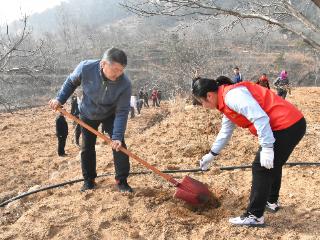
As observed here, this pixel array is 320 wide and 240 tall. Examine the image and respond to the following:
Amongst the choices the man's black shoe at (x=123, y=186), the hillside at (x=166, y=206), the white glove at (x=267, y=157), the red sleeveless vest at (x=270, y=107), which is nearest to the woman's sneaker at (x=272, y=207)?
the hillside at (x=166, y=206)

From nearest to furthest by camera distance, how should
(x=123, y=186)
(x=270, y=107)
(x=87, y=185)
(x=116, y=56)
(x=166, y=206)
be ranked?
(x=270, y=107), (x=116, y=56), (x=166, y=206), (x=123, y=186), (x=87, y=185)

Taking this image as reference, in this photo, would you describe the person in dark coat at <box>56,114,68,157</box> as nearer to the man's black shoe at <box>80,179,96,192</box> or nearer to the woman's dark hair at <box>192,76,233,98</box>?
the man's black shoe at <box>80,179,96,192</box>


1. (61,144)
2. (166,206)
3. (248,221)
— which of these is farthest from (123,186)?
(61,144)

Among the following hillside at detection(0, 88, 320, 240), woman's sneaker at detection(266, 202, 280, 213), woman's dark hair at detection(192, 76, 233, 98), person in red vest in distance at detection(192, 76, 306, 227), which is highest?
woman's dark hair at detection(192, 76, 233, 98)

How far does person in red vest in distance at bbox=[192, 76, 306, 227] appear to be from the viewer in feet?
10.8

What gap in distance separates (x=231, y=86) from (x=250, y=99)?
21 cm

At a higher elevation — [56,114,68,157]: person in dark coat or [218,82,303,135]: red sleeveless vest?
[218,82,303,135]: red sleeveless vest

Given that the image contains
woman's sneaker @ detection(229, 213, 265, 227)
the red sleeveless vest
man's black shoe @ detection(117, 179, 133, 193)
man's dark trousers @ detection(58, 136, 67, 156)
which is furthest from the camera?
man's dark trousers @ detection(58, 136, 67, 156)

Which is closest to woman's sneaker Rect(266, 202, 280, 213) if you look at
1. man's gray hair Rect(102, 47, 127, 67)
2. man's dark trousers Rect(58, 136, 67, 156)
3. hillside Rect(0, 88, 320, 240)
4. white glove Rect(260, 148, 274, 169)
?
hillside Rect(0, 88, 320, 240)

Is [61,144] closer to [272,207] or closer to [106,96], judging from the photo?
[106,96]

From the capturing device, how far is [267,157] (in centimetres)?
335

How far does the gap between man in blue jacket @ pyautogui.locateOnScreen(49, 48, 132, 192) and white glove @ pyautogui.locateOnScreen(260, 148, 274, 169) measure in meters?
1.62

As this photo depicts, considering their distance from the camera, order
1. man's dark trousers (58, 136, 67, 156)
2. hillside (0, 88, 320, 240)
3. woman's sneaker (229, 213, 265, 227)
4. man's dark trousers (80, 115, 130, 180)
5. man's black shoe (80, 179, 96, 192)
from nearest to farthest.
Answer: woman's sneaker (229, 213, 265, 227), hillside (0, 88, 320, 240), man's dark trousers (80, 115, 130, 180), man's black shoe (80, 179, 96, 192), man's dark trousers (58, 136, 67, 156)

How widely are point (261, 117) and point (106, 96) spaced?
1815mm
